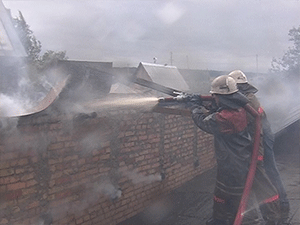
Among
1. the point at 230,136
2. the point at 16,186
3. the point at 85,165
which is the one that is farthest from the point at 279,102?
the point at 16,186

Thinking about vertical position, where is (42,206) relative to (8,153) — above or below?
below

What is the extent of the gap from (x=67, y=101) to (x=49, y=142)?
521 mm

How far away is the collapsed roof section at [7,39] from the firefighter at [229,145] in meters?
3.06

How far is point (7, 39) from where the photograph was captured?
529cm

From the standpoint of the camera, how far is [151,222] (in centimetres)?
469

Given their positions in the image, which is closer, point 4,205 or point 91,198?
point 4,205

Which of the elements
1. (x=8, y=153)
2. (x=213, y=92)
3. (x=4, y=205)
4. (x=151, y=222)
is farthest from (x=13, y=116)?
(x=151, y=222)

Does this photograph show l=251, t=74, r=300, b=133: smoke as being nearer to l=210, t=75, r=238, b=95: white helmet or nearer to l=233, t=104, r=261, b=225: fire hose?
l=233, t=104, r=261, b=225: fire hose

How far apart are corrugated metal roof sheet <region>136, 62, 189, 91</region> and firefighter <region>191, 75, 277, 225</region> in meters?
2.44

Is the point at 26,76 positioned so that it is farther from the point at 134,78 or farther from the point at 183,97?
the point at 183,97

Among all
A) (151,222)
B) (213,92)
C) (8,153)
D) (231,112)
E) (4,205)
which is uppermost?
(213,92)

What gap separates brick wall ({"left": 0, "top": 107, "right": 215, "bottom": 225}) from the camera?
339 centimetres

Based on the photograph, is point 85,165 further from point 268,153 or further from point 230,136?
point 268,153

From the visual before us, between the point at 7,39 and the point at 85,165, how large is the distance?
106 inches
